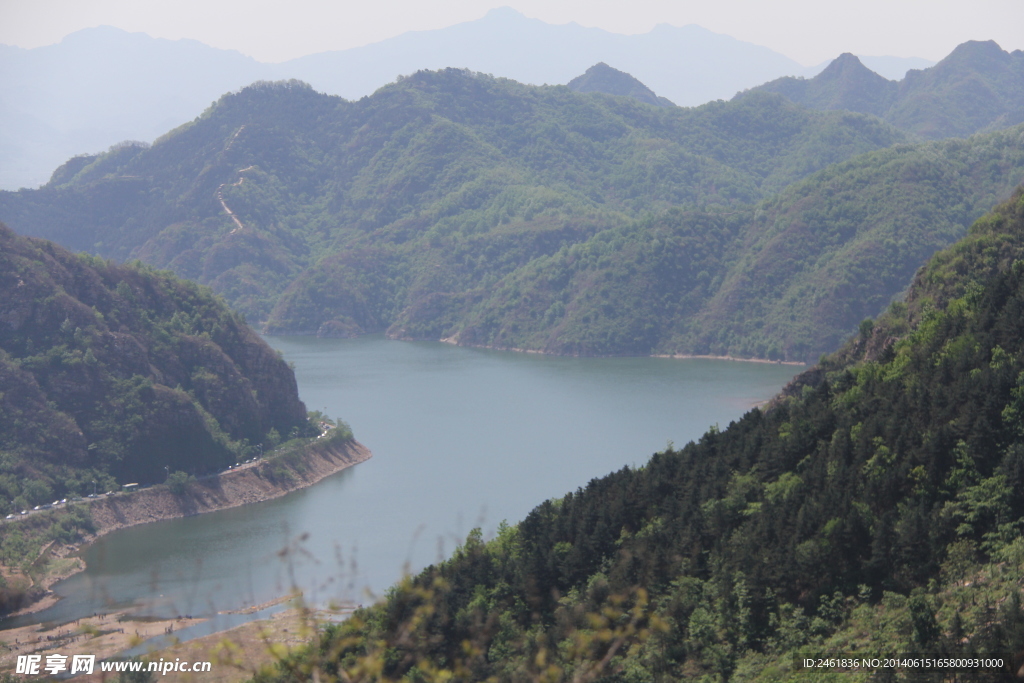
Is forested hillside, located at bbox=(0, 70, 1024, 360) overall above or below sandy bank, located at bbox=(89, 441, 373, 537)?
above

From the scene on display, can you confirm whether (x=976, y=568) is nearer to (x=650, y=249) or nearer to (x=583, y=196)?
(x=650, y=249)

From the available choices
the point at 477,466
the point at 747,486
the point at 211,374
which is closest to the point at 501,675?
the point at 747,486

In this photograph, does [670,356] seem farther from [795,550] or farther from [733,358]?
[795,550]

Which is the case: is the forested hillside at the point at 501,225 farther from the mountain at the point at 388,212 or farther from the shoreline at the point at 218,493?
the shoreline at the point at 218,493

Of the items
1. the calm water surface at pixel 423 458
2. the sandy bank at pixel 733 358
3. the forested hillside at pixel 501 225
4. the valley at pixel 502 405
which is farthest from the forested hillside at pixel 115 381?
the forested hillside at pixel 501 225

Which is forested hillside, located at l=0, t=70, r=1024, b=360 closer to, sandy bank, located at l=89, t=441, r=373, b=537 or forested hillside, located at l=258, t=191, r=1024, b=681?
sandy bank, located at l=89, t=441, r=373, b=537

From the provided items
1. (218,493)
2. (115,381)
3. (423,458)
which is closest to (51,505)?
(218,493)

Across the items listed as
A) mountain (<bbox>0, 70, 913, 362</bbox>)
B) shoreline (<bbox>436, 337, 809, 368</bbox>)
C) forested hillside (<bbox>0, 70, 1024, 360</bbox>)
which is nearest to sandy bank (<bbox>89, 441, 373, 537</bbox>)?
shoreline (<bbox>436, 337, 809, 368</bbox>)
